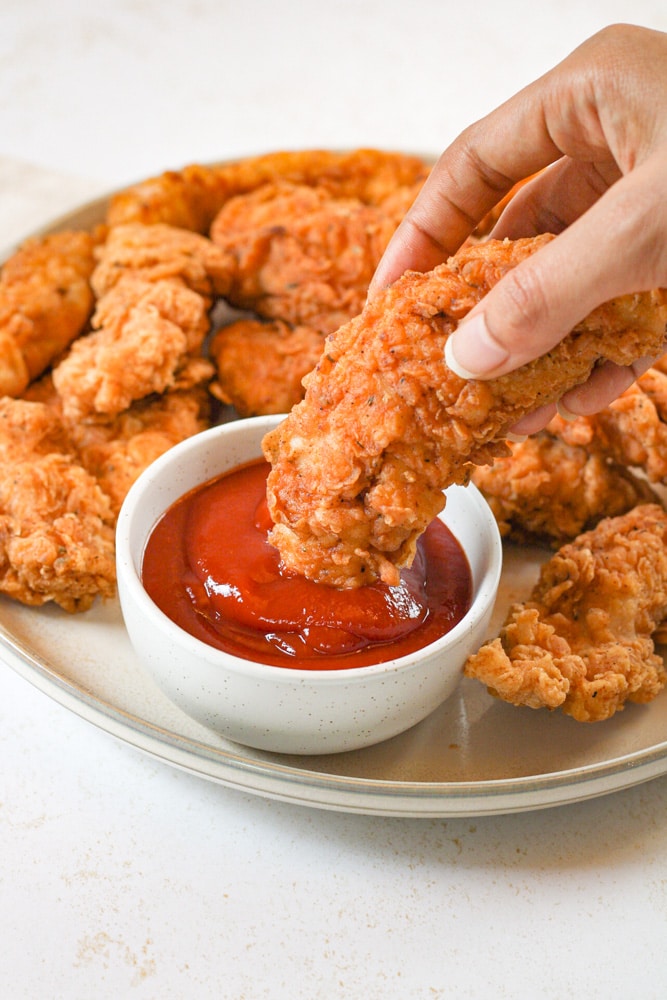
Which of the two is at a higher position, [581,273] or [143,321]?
[581,273]

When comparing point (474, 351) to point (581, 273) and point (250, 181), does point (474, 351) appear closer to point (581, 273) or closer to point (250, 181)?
point (581, 273)

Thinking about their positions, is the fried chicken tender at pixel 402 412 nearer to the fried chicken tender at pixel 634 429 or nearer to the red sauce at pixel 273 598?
the red sauce at pixel 273 598

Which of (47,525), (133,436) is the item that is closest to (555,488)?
(133,436)

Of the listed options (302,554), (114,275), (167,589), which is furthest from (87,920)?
(114,275)

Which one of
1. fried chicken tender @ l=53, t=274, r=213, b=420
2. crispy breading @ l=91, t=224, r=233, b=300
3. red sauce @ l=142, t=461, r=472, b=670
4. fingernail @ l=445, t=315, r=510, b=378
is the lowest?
red sauce @ l=142, t=461, r=472, b=670

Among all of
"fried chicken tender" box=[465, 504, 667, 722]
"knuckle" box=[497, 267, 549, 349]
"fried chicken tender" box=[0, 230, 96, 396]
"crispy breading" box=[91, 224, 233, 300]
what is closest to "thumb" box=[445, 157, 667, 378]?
"knuckle" box=[497, 267, 549, 349]

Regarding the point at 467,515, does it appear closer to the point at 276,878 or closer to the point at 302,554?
the point at 302,554

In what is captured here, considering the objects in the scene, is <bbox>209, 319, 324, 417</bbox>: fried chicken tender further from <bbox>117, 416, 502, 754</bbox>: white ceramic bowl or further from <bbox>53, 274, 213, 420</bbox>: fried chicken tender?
<bbox>117, 416, 502, 754</bbox>: white ceramic bowl
